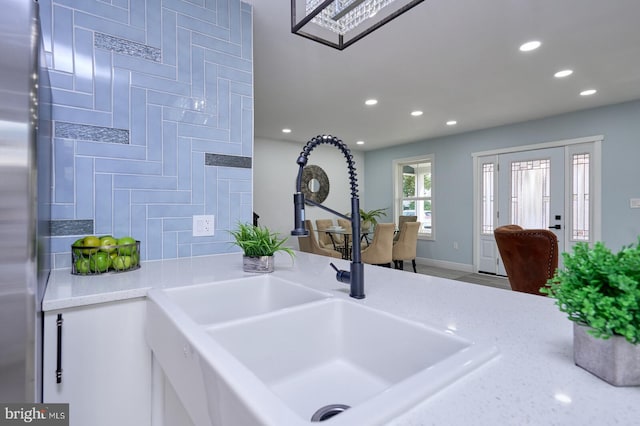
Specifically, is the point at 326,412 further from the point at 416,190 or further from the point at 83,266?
the point at 416,190

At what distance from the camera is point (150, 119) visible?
5.05ft

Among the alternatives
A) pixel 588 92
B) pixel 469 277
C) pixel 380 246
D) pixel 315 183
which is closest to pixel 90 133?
pixel 380 246

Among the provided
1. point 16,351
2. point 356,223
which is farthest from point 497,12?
point 16,351

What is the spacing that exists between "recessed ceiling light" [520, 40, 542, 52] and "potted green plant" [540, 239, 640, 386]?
274 centimetres

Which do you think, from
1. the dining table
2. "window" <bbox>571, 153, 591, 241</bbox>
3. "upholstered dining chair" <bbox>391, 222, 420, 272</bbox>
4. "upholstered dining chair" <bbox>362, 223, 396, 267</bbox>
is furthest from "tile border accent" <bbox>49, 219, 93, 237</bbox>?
"window" <bbox>571, 153, 591, 241</bbox>

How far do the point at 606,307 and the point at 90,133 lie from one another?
5.87 feet

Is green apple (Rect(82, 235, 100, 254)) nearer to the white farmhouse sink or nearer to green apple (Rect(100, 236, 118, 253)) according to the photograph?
green apple (Rect(100, 236, 118, 253))

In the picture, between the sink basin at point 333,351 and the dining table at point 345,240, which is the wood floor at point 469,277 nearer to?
the dining table at point 345,240

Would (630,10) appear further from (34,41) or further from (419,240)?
(419,240)

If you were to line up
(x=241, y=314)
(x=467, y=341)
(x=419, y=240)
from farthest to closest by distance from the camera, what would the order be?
(x=419, y=240) → (x=241, y=314) → (x=467, y=341)

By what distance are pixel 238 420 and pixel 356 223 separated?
63 cm

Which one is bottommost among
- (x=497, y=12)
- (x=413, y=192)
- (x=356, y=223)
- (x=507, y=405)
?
(x=507, y=405)

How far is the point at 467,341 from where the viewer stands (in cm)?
63

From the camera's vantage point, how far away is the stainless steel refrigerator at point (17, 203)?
0.66 m
